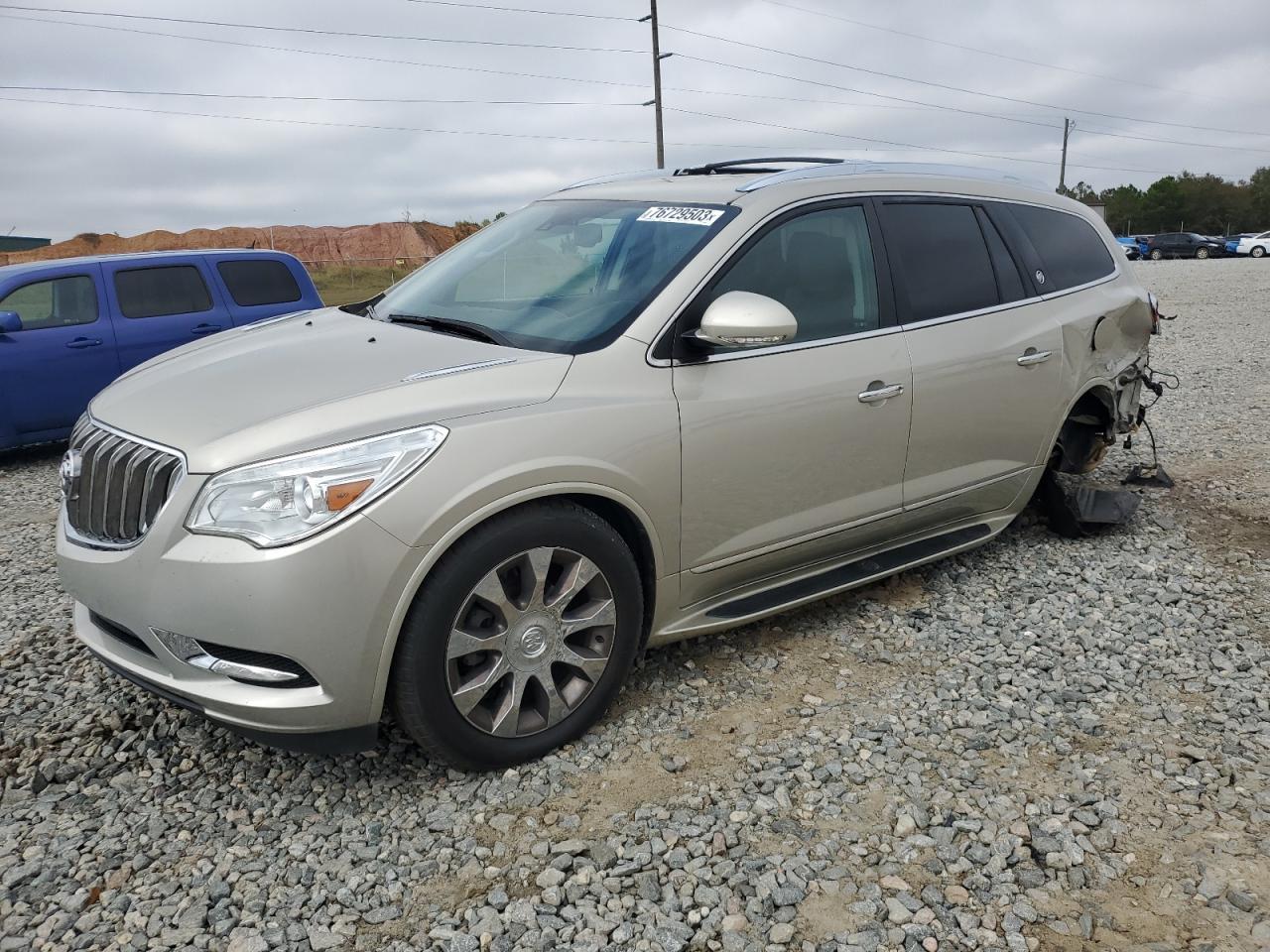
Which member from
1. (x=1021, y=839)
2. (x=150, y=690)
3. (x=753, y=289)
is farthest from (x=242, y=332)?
(x=1021, y=839)

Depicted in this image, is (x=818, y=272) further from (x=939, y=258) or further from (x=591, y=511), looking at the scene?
(x=591, y=511)

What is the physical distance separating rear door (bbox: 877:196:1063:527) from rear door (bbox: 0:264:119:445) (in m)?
6.90

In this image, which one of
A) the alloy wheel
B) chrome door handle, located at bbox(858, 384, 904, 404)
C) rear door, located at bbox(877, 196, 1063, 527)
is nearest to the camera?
the alloy wheel

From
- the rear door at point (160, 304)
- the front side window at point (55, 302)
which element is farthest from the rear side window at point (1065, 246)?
the front side window at point (55, 302)

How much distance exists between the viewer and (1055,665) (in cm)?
395

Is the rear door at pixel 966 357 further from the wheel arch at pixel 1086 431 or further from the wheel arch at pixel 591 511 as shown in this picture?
the wheel arch at pixel 591 511

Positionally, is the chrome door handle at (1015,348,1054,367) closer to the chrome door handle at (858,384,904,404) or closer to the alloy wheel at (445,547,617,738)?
the chrome door handle at (858,384,904,404)

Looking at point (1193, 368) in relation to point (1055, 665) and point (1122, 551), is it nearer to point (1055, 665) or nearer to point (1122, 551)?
point (1122, 551)

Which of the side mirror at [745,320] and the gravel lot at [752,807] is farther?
the side mirror at [745,320]

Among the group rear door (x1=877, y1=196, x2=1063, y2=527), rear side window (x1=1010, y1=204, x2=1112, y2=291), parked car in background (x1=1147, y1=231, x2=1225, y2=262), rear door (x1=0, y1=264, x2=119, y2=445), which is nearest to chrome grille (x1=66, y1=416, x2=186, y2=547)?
rear door (x1=877, y1=196, x2=1063, y2=527)

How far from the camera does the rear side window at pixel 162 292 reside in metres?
8.66

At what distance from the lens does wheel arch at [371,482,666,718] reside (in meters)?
2.80

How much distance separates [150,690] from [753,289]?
93.1 inches

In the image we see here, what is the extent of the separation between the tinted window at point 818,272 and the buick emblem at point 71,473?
2.18 metres
